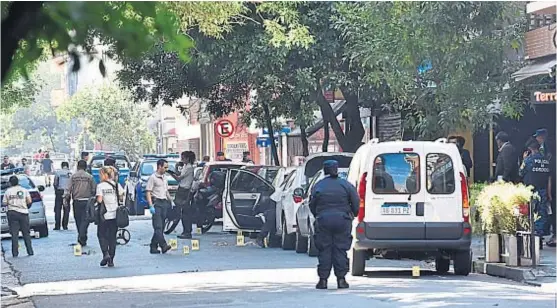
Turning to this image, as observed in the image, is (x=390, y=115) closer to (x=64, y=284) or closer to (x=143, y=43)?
(x=64, y=284)

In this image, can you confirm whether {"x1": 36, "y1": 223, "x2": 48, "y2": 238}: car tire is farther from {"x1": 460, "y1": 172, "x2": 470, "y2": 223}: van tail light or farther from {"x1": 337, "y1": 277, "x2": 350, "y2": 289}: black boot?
{"x1": 337, "y1": 277, "x2": 350, "y2": 289}: black boot

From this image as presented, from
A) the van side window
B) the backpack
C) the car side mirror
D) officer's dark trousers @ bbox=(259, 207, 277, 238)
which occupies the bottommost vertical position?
officer's dark trousers @ bbox=(259, 207, 277, 238)

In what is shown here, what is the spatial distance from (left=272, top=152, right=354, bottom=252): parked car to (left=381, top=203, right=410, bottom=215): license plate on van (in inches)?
162

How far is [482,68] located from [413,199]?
15.5 ft

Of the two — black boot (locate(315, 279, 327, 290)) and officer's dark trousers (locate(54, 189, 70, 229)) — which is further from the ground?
officer's dark trousers (locate(54, 189, 70, 229))

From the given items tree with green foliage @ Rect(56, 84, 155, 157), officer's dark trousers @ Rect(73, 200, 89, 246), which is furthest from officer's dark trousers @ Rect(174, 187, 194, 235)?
tree with green foliage @ Rect(56, 84, 155, 157)

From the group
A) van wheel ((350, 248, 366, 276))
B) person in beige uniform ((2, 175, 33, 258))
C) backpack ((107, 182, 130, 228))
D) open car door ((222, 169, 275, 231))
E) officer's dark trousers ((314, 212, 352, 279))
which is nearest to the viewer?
officer's dark trousers ((314, 212, 352, 279))

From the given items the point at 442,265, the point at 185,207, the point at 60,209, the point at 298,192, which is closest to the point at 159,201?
the point at 298,192

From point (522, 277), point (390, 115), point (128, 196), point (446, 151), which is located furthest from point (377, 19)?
point (128, 196)

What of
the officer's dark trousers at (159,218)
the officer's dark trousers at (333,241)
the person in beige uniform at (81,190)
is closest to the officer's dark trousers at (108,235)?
the officer's dark trousers at (159,218)

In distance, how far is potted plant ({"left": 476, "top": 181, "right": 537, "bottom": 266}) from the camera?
49.3 ft

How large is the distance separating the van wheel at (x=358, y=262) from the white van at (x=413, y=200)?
0.15 m

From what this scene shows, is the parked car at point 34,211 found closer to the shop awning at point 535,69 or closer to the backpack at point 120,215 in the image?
the backpack at point 120,215

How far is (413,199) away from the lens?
14852 mm
